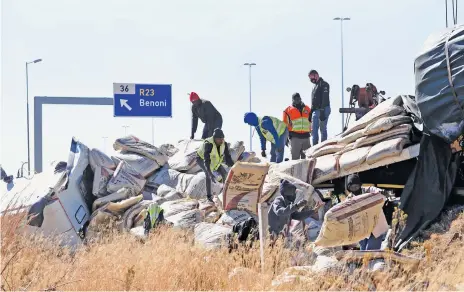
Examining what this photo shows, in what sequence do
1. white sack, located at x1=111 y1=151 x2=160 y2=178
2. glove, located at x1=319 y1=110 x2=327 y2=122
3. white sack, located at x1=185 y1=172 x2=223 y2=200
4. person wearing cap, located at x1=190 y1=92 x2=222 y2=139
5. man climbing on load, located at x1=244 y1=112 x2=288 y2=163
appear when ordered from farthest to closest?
person wearing cap, located at x1=190 y1=92 x2=222 y2=139
white sack, located at x1=111 y1=151 x2=160 y2=178
glove, located at x1=319 y1=110 x2=327 y2=122
man climbing on load, located at x1=244 y1=112 x2=288 y2=163
white sack, located at x1=185 y1=172 x2=223 y2=200

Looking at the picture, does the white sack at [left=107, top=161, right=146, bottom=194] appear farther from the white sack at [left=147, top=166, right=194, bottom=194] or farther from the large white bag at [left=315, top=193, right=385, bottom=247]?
the large white bag at [left=315, top=193, right=385, bottom=247]

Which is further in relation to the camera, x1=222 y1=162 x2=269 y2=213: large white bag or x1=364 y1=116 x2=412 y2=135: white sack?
x1=222 y1=162 x2=269 y2=213: large white bag

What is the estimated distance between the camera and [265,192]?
9.81 metres

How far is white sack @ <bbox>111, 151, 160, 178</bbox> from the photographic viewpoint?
1252 centimetres

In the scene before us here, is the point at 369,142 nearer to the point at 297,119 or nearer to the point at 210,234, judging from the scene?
the point at 210,234

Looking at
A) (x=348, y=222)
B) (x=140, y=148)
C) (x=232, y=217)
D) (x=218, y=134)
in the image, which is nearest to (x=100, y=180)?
(x=140, y=148)

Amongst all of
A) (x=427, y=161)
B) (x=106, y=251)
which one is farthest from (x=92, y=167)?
(x=427, y=161)

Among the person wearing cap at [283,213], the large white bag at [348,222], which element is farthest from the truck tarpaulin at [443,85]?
the large white bag at [348,222]

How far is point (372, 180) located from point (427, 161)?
0.94 metres

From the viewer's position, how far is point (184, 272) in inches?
236

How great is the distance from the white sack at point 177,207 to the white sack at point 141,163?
2.00m

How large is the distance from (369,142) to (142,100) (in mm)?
13648

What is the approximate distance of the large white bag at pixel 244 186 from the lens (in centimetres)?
938

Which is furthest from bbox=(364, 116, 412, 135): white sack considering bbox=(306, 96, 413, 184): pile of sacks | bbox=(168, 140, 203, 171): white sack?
bbox=(168, 140, 203, 171): white sack
